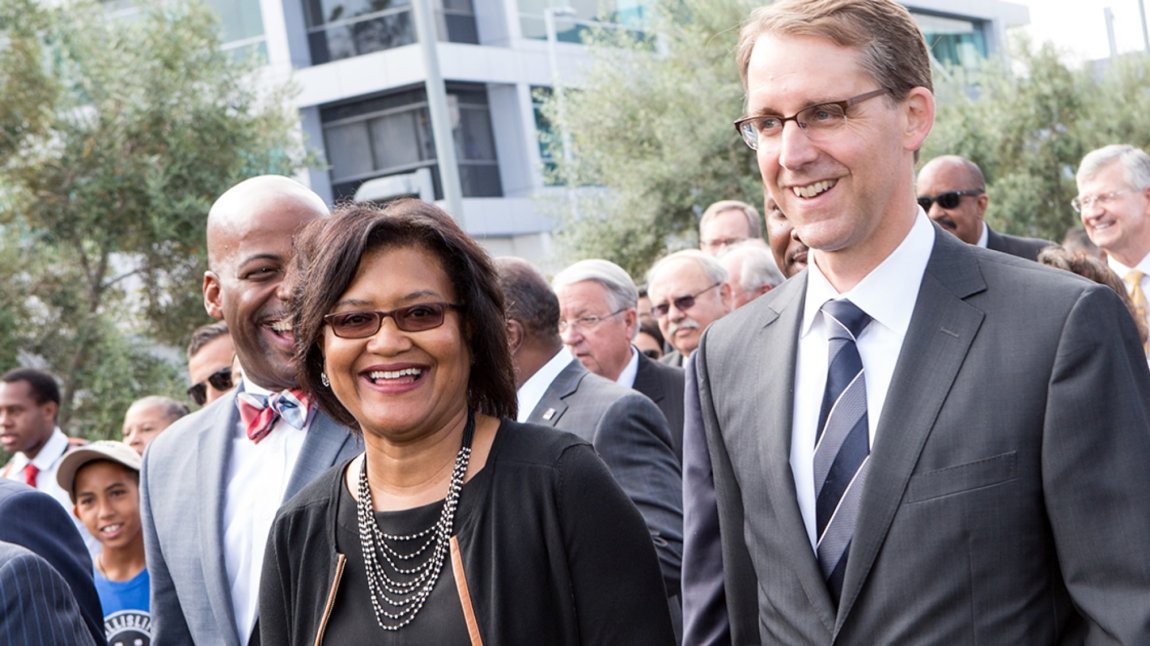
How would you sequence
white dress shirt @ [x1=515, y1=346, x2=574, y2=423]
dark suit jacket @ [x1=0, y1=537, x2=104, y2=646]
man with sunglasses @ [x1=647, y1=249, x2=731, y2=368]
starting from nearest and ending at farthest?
dark suit jacket @ [x1=0, y1=537, x2=104, y2=646], white dress shirt @ [x1=515, y1=346, x2=574, y2=423], man with sunglasses @ [x1=647, y1=249, x2=731, y2=368]

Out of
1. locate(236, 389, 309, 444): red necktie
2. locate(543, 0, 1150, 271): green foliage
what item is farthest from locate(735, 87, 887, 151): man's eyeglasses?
locate(543, 0, 1150, 271): green foliage

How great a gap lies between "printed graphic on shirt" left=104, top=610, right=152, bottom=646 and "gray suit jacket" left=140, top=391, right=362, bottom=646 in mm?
2588

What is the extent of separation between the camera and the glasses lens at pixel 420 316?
3.52 metres

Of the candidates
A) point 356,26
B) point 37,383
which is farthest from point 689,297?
point 356,26

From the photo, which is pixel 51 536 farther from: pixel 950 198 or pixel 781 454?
pixel 950 198

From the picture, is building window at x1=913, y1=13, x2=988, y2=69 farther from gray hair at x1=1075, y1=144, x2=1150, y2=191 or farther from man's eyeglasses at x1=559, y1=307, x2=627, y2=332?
man's eyeglasses at x1=559, y1=307, x2=627, y2=332

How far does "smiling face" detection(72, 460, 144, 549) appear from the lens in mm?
7578

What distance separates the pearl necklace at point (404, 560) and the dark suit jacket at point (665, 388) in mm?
3641

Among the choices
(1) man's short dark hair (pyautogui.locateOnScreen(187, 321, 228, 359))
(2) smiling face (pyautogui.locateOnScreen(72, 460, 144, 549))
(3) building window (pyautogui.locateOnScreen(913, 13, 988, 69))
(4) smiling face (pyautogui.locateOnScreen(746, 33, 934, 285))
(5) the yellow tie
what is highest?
(3) building window (pyautogui.locateOnScreen(913, 13, 988, 69))

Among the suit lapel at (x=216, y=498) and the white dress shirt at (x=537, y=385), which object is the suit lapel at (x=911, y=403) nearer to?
the suit lapel at (x=216, y=498)

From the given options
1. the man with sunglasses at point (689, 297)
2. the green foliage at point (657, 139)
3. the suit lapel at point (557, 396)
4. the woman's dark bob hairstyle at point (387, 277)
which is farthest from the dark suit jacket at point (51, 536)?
the green foliage at point (657, 139)

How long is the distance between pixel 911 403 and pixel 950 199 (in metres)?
5.41

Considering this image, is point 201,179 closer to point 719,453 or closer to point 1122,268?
point 1122,268

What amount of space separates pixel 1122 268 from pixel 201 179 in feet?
42.3
